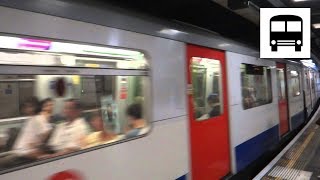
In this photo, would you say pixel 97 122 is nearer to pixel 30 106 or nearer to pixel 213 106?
pixel 30 106

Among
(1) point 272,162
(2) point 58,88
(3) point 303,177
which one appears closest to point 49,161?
(2) point 58,88

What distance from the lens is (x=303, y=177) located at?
5.55 metres

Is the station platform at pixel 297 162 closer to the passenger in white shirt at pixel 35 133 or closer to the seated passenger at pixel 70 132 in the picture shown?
the seated passenger at pixel 70 132

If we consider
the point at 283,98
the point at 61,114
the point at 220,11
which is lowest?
the point at 283,98

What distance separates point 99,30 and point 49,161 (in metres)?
1.06

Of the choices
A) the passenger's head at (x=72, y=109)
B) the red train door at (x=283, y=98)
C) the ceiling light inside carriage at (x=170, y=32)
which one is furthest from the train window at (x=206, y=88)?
the red train door at (x=283, y=98)

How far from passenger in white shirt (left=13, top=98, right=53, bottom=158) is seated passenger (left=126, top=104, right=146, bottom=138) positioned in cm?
85

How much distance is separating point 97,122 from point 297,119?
348 inches

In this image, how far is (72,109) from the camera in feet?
8.21

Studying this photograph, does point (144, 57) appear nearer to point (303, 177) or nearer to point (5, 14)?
point (5, 14)

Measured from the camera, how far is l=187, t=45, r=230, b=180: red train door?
413 cm

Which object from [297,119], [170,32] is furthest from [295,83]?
[170,32]

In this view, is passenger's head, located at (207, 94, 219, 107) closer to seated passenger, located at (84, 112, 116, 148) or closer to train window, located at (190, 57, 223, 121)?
train window, located at (190, 57, 223, 121)

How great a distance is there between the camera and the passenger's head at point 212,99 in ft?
15.2
